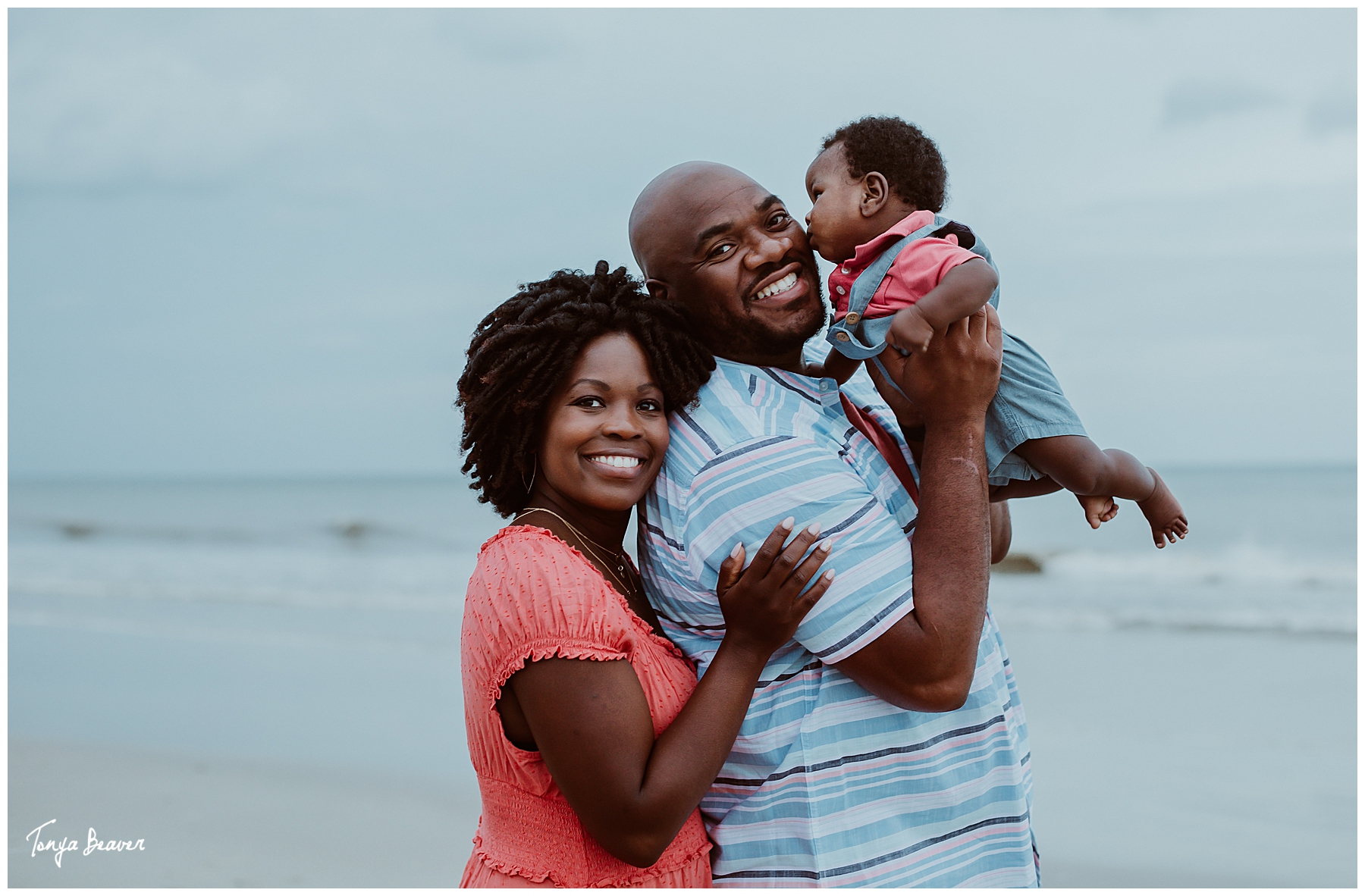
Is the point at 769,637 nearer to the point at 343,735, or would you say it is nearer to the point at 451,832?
the point at 451,832

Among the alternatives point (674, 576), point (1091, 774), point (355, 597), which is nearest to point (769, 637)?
point (674, 576)

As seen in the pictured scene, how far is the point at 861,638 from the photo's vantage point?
193 centimetres

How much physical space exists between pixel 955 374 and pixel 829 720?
713 mm

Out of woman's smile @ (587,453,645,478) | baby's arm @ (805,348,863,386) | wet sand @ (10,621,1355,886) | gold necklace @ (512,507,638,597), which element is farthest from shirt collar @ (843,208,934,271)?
wet sand @ (10,621,1355,886)

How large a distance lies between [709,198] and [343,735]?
5.98 metres

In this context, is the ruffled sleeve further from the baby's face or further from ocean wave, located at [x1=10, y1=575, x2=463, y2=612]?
ocean wave, located at [x1=10, y1=575, x2=463, y2=612]

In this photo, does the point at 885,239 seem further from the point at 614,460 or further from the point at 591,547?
the point at 591,547

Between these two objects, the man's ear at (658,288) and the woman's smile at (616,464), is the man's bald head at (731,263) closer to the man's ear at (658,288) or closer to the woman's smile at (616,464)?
the man's ear at (658,288)

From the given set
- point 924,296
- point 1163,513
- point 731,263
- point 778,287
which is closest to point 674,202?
point 731,263

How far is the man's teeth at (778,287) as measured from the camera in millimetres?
2357

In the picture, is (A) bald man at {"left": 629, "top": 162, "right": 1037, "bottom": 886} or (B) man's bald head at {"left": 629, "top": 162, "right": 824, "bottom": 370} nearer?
(A) bald man at {"left": 629, "top": 162, "right": 1037, "bottom": 886}

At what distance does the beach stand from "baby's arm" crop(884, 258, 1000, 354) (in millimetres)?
3959

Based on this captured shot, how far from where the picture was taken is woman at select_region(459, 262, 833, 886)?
1905mm
